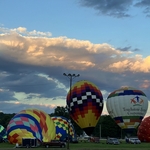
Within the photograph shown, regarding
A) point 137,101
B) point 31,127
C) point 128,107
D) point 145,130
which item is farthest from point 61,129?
point 145,130

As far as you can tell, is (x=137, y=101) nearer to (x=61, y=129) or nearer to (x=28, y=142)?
(x=61, y=129)

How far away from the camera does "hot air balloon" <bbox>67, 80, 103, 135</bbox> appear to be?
57156mm

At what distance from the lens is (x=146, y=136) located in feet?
194

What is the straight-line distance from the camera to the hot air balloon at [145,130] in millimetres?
58281

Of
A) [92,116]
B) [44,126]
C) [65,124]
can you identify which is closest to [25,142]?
[44,126]

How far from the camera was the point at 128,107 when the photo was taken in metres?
58.3

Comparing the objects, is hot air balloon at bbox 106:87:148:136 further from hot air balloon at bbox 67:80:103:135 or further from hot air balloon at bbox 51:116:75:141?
hot air balloon at bbox 51:116:75:141

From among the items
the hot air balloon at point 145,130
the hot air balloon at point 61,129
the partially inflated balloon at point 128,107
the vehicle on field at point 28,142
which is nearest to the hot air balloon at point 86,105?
the partially inflated balloon at point 128,107

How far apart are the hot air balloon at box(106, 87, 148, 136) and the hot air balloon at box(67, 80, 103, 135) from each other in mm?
2622

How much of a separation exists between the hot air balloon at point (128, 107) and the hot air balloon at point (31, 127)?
1830cm

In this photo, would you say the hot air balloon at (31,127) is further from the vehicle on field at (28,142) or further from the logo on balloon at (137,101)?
the logo on balloon at (137,101)

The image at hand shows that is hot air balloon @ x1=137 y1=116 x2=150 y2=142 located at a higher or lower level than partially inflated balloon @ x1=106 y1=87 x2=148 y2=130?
lower

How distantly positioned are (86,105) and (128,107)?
6.92 m

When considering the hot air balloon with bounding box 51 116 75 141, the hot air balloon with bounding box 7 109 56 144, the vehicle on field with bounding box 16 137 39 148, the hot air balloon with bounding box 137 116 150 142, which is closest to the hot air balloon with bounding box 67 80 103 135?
the hot air balloon with bounding box 51 116 75 141
